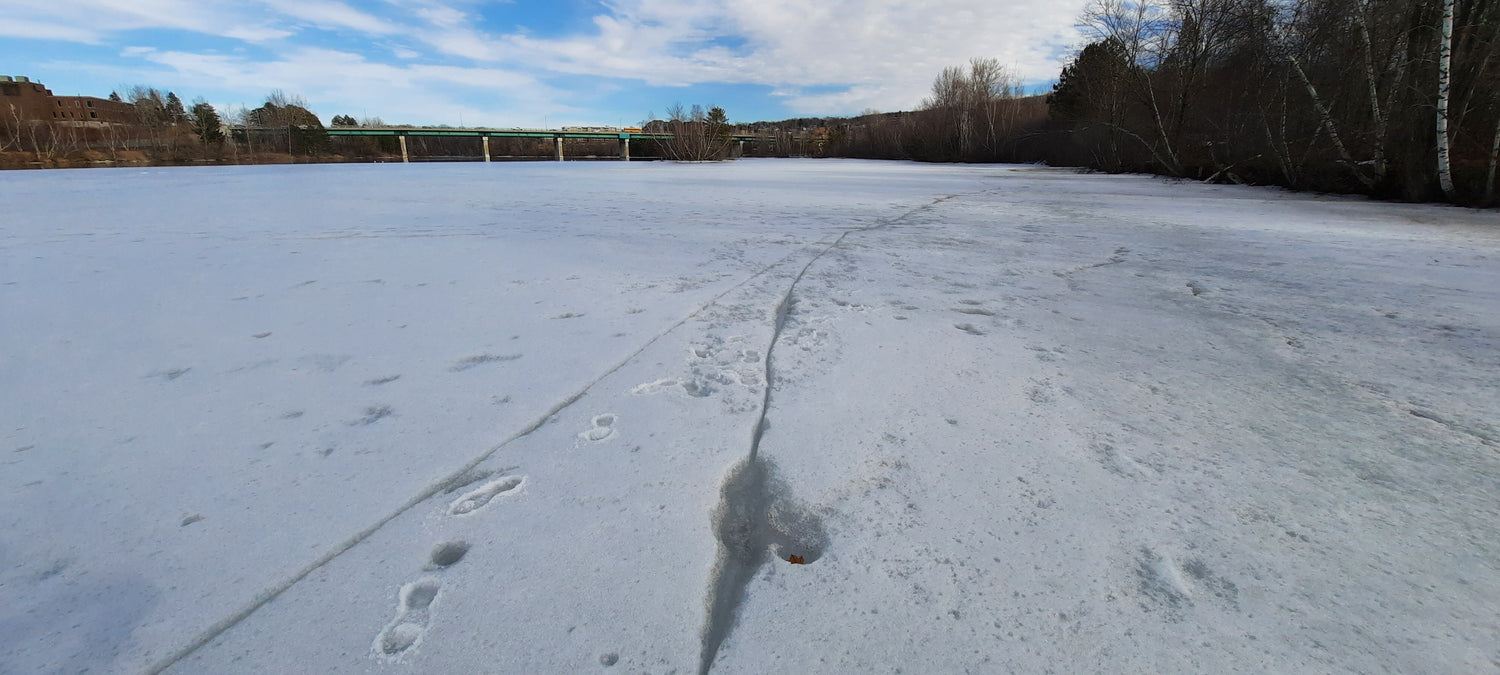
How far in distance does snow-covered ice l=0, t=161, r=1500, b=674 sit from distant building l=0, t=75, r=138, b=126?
3522 inches

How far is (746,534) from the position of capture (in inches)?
65.3

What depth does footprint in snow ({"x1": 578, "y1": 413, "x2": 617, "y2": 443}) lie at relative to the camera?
2.14 metres

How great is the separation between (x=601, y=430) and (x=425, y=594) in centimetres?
85

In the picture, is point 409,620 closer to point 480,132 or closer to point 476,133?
point 480,132

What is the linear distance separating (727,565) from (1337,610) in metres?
1.40

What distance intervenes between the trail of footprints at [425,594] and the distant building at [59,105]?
91.1m

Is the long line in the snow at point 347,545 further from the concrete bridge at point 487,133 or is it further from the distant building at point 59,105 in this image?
the distant building at point 59,105

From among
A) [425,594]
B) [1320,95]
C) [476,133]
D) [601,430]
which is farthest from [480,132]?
[425,594]

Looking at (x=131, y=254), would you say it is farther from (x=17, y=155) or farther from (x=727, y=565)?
(x=17, y=155)

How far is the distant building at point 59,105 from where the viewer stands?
66.4m

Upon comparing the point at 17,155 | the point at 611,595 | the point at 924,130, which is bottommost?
the point at 611,595

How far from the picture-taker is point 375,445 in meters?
2.08

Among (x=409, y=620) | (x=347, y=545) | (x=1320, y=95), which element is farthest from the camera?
(x=1320, y=95)

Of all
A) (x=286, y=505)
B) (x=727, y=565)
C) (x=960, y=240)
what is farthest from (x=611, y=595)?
(x=960, y=240)
